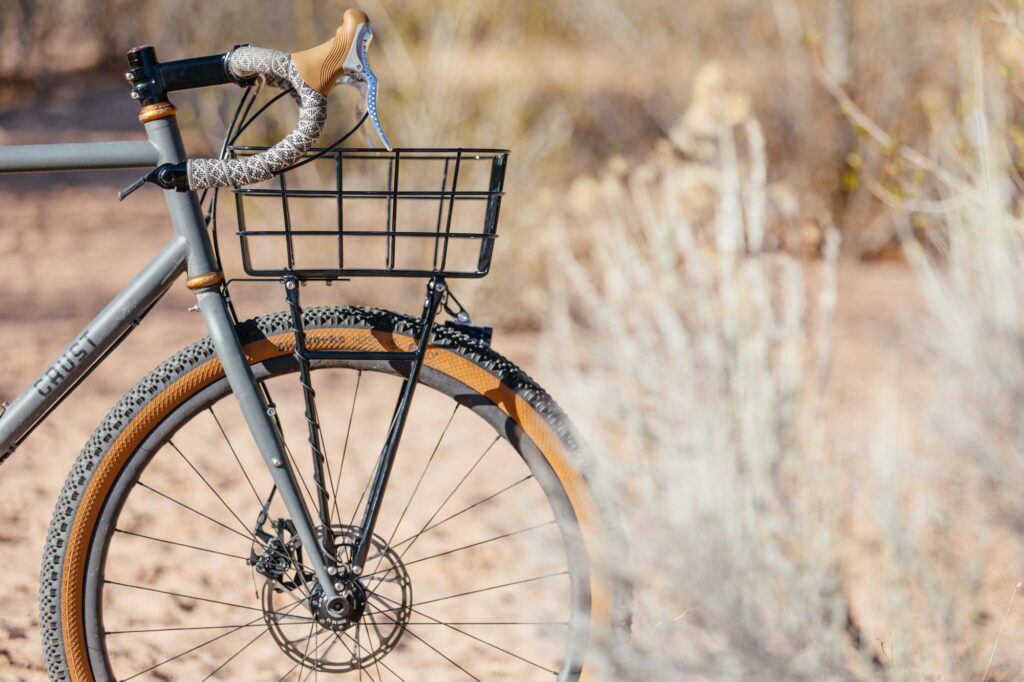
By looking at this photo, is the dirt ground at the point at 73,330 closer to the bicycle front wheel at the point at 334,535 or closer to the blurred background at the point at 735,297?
the blurred background at the point at 735,297

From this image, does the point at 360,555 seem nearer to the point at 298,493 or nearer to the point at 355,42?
the point at 298,493

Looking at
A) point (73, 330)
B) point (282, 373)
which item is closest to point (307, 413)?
point (282, 373)

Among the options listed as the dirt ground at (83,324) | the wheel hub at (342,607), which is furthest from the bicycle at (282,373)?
the dirt ground at (83,324)

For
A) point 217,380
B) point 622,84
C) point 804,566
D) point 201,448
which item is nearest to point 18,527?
point 201,448

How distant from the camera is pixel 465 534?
328cm

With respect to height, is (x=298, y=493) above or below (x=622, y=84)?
below

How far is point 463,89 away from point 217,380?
3400 mm

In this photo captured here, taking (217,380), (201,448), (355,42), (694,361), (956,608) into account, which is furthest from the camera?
(201,448)

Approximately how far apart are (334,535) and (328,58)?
0.82 metres

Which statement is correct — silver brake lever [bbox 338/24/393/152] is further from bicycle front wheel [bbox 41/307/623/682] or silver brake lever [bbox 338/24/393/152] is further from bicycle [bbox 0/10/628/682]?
bicycle front wheel [bbox 41/307/623/682]

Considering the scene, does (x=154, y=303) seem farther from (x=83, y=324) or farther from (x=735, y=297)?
(x=83, y=324)

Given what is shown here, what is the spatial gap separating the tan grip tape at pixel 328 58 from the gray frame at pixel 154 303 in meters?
0.26

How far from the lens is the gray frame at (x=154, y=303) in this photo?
5.55 feet

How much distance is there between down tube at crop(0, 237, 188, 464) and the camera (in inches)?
68.9
